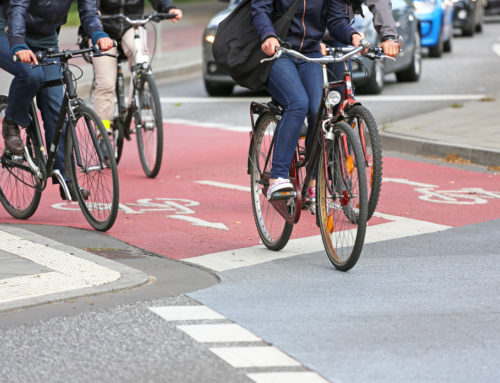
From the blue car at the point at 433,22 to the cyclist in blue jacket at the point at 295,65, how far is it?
15467mm

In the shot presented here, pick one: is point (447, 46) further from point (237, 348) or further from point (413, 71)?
point (237, 348)

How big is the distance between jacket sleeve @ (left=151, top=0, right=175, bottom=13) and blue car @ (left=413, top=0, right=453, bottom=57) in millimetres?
12200

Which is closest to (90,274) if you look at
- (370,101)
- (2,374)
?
(2,374)

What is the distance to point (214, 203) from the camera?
9031 millimetres

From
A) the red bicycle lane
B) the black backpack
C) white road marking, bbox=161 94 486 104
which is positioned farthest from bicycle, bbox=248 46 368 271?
white road marking, bbox=161 94 486 104

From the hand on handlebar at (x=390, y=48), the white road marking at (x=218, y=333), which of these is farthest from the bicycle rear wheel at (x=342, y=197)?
the white road marking at (x=218, y=333)

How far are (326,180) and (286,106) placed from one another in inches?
20.8

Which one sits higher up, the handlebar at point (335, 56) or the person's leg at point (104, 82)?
the handlebar at point (335, 56)

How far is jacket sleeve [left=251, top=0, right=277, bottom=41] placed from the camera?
21.2ft

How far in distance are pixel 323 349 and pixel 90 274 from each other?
172cm

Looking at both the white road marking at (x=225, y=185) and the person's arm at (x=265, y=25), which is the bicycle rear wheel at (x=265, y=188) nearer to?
the person's arm at (x=265, y=25)

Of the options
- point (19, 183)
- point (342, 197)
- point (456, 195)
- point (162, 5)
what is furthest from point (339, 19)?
point (162, 5)

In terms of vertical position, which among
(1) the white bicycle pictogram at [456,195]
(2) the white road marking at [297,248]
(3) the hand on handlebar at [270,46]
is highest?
(3) the hand on handlebar at [270,46]

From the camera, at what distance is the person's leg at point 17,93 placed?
777cm
